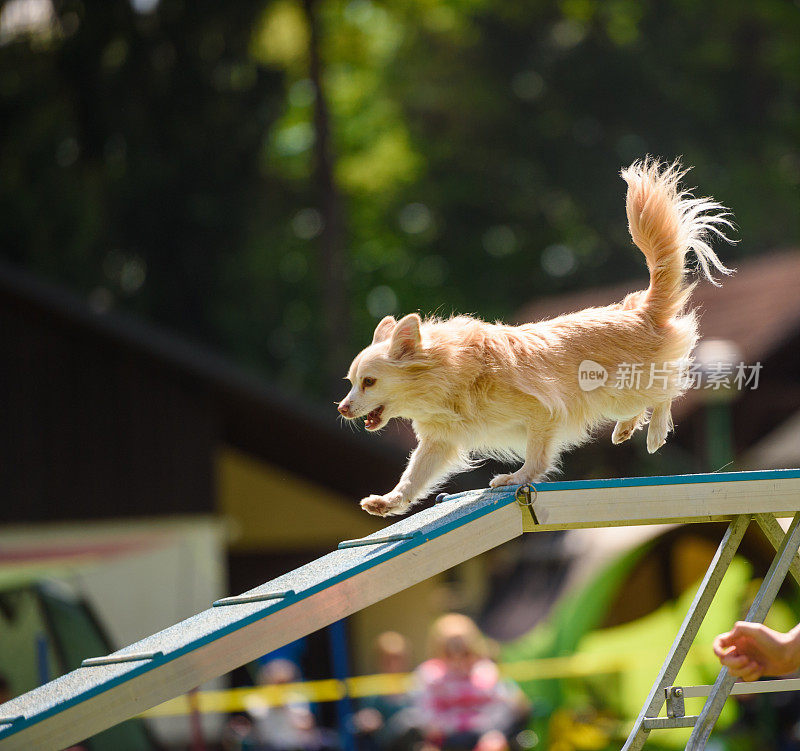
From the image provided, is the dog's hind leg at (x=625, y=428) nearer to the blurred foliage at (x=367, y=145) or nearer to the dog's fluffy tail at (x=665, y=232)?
the dog's fluffy tail at (x=665, y=232)

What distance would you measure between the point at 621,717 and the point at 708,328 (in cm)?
955

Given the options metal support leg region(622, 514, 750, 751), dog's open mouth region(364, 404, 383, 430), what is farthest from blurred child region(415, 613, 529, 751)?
dog's open mouth region(364, 404, 383, 430)

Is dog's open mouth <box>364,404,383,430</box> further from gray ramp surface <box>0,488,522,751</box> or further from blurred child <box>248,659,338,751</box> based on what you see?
blurred child <box>248,659,338,751</box>

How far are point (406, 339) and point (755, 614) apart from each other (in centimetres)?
132

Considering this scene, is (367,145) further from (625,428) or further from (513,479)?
(513,479)

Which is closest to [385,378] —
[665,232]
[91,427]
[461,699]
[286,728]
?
[665,232]

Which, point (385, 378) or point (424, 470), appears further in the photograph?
point (424, 470)

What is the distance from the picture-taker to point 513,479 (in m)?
3.62

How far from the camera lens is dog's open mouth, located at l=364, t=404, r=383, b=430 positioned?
140 inches

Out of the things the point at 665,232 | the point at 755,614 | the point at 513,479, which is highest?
the point at 665,232

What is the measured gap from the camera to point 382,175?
23641 millimetres

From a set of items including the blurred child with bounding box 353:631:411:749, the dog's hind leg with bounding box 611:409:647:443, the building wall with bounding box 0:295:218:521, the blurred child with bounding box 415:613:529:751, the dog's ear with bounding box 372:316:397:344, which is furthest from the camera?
the building wall with bounding box 0:295:218:521

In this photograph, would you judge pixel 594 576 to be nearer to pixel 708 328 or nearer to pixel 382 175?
pixel 708 328

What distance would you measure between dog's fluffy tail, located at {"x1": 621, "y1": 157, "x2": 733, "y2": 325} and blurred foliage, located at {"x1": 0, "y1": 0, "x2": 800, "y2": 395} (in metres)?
16.2
